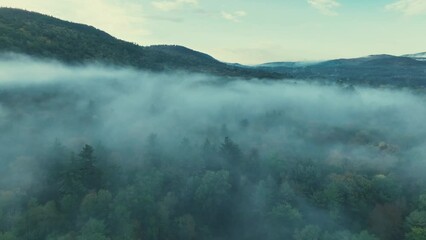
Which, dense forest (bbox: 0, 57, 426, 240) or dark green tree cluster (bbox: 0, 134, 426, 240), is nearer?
dark green tree cluster (bbox: 0, 134, 426, 240)

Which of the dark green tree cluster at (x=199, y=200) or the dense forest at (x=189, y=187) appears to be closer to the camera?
the dark green tree cluster at (x=199, y=200)

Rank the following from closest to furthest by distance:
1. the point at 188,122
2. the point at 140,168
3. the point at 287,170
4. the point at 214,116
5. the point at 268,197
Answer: the point at 268,197 → the point at 140,168 → the point at 287,170 → the point at 188,122 → the point at 214,116

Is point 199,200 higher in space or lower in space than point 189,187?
lower

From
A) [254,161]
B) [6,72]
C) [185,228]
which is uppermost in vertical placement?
[6,72]

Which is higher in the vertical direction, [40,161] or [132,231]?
[40,161]

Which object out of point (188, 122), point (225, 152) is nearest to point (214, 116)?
point (188, 122)

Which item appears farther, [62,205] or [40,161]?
[40,161]

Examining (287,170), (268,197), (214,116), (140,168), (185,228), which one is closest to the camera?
(185,228)

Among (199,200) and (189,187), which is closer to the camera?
(199,200)

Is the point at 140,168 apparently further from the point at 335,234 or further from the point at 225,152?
the point at 335,234
